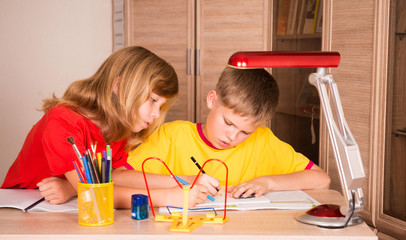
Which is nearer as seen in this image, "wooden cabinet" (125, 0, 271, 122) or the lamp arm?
the lamp arm

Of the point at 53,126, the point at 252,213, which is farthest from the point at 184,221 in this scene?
the point at 53,126

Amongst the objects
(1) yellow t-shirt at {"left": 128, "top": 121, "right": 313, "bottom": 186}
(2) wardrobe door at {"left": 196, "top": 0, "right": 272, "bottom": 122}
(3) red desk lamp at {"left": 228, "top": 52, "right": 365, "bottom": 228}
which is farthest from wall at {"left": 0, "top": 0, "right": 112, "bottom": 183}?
(3) red desk lamp at {"left": 228, "top": 52, "right": 365, "bottom": 228}

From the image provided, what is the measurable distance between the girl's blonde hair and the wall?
79.3 inches

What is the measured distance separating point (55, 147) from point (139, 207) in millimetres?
386

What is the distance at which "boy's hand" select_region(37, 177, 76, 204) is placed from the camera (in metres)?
1.35

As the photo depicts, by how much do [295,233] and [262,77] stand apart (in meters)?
0.69

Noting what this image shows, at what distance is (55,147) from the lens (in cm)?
142

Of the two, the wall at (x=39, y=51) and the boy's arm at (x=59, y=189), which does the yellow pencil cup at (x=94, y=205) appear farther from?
the wall at (x=39, y=51)

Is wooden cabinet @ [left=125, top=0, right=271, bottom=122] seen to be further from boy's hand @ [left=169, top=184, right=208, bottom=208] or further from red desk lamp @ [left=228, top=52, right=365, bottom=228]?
red desk lamp @ [left=228, top=52, right=365, bottom=228]

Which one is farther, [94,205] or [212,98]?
[212,98]

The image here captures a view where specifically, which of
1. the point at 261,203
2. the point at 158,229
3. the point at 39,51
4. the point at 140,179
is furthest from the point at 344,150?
the point at 39,51

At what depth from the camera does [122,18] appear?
10.8 feet

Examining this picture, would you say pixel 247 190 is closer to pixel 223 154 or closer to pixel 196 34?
pixel 223 154

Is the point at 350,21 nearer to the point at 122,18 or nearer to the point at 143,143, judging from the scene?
the point at 143,143
